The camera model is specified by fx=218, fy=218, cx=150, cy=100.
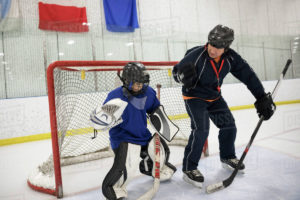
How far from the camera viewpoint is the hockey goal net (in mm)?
1563

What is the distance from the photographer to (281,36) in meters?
7.00

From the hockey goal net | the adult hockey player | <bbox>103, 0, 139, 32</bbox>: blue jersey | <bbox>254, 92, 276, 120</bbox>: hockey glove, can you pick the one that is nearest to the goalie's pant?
the adult hockey player

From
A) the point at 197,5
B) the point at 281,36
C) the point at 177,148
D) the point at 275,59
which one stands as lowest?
the point at 177,148

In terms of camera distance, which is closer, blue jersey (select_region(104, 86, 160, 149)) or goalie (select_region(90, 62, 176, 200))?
goalie (select_region(90, 62, 176, 200))

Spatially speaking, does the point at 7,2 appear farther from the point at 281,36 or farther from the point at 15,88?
the point at 281,36

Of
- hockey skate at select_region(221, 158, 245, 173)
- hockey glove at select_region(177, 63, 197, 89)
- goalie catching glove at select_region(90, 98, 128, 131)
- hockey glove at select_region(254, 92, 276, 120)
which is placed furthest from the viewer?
hockey skate at select_region(221, 158, 245, 173)

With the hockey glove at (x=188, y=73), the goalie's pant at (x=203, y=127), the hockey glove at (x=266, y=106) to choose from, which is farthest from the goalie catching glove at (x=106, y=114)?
the hockey glove at (x=266, y=106)

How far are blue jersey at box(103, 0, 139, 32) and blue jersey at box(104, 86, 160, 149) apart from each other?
4.09 meters

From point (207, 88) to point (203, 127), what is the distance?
0.97ft

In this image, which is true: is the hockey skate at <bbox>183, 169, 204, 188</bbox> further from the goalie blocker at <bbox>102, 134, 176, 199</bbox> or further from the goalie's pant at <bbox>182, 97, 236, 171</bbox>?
the goalie blocker at <bbox>102, 134, 176, 199</bbox>

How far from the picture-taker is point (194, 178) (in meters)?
1.57

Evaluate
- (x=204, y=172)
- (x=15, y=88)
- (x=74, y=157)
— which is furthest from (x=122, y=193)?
(x=15, y=88)

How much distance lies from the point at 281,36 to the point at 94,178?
7.46 metres

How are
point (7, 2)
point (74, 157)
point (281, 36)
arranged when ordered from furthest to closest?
point (281, 36), point (7, 2), point (74, 157)
